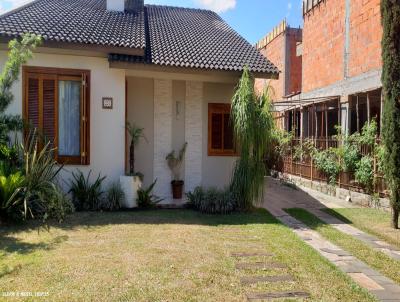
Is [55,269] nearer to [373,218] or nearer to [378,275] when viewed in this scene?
[378,275]

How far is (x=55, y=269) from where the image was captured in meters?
5.60

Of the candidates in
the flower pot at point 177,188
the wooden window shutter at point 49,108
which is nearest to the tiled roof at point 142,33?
the wooden window shutter at point 49,108

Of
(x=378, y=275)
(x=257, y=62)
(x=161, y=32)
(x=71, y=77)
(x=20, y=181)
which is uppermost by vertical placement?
(x=161, y=32)

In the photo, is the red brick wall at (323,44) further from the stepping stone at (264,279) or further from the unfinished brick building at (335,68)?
the stepping stone at (264,279)

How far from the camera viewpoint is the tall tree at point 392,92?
334 inches

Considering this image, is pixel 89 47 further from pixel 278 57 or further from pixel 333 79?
pixel 278 57

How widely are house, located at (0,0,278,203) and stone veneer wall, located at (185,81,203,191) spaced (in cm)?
3

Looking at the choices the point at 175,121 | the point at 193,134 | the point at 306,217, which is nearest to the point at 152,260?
the point at 306,217

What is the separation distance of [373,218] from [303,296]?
606cm

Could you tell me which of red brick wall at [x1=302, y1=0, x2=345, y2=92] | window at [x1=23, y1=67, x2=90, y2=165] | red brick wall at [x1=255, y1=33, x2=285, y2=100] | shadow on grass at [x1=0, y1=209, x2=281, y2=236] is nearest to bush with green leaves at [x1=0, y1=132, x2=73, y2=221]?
shadow on grass at [x1=0, y1=209, x2=281, y2=236]

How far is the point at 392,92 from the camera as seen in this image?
850cm

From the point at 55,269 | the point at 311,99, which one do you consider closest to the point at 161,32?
the point at 311,99

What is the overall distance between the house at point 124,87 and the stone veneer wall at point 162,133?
33 mm

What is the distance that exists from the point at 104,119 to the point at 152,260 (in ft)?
17.2
